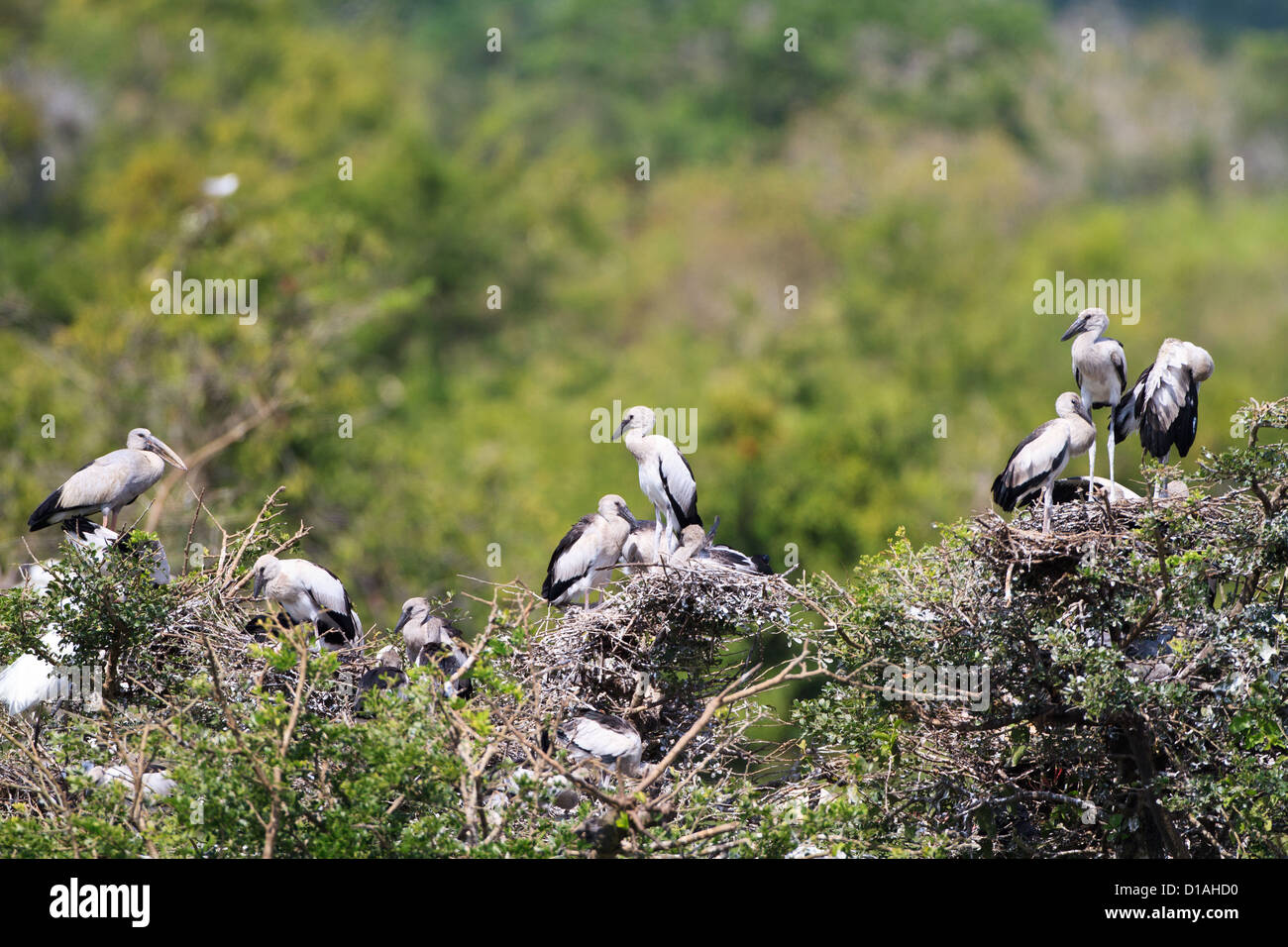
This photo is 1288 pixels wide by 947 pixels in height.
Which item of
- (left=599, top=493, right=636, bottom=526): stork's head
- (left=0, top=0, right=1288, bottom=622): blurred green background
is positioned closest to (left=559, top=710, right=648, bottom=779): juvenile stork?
(left=599, top=493, right=636, bottom=526): stork's head

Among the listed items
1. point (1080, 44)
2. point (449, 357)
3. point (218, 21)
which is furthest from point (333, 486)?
point (1080, 44)

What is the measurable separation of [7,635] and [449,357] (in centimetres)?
3721

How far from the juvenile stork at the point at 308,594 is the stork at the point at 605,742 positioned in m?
1.84

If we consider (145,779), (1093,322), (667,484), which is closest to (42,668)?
(145,779)

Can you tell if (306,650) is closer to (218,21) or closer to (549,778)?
(549,778)

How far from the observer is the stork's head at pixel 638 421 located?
40.4 ft

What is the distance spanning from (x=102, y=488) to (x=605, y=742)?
12.6ft

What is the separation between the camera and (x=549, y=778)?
9938 millimetres

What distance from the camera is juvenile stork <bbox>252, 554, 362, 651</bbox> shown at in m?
11.3

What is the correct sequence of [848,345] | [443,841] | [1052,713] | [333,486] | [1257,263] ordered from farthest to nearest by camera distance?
[1257,263]
[848,345]
[333,486]
[1052,713]
[443,841]

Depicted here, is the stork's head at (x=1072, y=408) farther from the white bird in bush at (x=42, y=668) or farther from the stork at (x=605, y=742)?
the white bird in bush at (x=42, y=668)

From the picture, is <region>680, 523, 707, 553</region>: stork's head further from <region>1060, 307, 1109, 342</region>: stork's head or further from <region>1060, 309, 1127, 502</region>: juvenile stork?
<region>1060, 307, 1109, 342</region>: stork's head

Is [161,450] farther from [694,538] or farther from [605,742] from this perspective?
[605,742]

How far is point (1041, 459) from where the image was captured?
1052 cm
